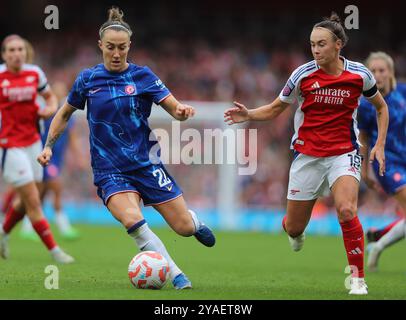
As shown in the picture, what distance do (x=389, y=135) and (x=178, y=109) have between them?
363cm

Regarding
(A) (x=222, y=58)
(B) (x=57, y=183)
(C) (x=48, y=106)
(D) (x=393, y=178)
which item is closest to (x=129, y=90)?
(C) (x=48, y=106)

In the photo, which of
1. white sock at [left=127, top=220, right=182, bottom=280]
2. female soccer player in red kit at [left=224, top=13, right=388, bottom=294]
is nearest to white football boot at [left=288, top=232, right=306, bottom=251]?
female soccer player in red kit at [left=224, top=13, right=388, bottom=294]

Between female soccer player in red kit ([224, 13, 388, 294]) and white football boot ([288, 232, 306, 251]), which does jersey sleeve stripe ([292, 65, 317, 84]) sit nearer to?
female soccer player in red kit ([224, 13, 388, 294])

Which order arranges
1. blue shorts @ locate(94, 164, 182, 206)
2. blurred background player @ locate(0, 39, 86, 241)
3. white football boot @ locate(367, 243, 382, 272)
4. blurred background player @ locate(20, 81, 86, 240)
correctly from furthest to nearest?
blurred background player @ locate(20, 81, 86, 240)
blurred background player @ locate(0, 39, 86, 241)
white football boot @ locate(367, 243, 382, 272)
blue shorts @ locate(94, 164, 182, 206)

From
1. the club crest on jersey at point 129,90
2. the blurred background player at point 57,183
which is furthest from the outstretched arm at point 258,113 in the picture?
the blurred background player at point 57,183

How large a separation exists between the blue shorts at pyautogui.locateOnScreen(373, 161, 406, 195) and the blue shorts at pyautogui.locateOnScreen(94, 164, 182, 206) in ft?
10.3

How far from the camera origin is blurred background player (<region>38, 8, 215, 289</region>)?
7758 millimetres

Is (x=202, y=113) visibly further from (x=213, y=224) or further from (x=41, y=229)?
(x=41, y=229)

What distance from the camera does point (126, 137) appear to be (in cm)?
784

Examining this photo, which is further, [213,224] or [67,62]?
[67,62]

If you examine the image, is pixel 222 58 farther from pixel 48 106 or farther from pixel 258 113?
pixel 258 113
